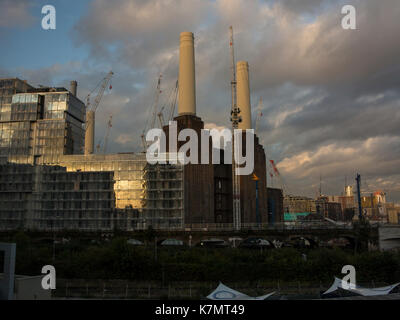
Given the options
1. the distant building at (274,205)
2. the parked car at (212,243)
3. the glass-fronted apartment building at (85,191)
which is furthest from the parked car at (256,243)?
the distant building at (274,205)

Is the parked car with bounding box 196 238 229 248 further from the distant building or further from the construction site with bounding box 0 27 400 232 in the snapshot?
the distant building

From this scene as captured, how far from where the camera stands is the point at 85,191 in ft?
361

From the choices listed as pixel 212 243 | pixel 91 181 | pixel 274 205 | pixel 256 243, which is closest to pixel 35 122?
pixel 91 181

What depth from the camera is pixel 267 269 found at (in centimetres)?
5991

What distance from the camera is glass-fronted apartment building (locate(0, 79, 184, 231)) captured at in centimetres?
10725

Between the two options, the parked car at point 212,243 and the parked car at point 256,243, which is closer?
the parked car at point 256,243

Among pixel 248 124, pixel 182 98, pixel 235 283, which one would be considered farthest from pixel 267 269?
pixel 248 124

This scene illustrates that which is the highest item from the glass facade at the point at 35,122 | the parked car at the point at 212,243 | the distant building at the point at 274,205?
the glass facade at the point at 35,122

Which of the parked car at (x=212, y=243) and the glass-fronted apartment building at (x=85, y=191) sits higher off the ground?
the glass-fronted apartment building at (x=85, y=191)

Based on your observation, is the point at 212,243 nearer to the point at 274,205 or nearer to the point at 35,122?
the point at 35,122

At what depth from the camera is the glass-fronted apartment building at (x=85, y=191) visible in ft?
352

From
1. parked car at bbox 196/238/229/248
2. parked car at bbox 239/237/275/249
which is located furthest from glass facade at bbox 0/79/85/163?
parked car at bbox 239/237/275/249

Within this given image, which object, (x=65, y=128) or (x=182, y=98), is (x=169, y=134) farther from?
(x=65, y=128)

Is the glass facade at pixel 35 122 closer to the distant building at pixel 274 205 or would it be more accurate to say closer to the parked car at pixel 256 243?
the parked car at pixel 256 243
